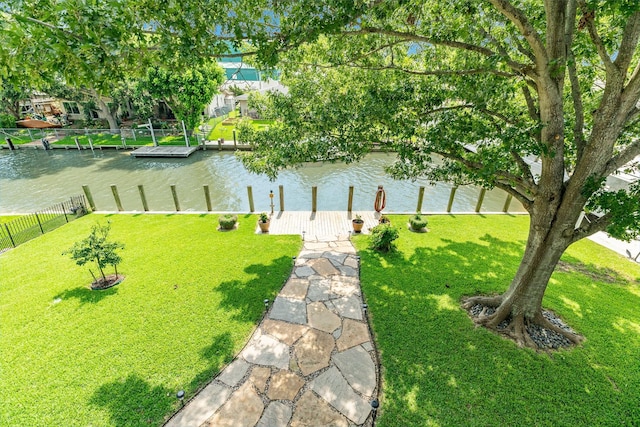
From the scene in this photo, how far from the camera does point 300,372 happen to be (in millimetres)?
5000

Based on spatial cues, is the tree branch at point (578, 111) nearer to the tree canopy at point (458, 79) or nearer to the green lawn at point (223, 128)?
the tree canopy at point (458, 79)

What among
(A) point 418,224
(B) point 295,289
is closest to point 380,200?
(A) point 418,224

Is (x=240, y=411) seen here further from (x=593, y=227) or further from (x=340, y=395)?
(x=593, y=227)

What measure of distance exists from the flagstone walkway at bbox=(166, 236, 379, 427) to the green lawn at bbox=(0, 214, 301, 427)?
1.21 feet

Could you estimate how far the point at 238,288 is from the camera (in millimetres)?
7148

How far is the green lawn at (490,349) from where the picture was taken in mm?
4359

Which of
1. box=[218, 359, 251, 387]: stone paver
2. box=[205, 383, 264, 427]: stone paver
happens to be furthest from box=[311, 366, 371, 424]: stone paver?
box=[218, 359, 251, 387]: stone paver

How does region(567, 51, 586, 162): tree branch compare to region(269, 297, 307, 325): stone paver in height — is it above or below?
above

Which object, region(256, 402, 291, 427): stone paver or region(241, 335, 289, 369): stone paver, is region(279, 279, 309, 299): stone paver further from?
→ region(256, 402, 291, 427): stone paver

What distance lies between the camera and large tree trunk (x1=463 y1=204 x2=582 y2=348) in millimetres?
4910

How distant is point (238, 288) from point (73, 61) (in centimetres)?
533

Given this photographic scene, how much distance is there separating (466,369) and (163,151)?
2503cm

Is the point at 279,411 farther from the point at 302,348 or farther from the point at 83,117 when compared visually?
the point at 83,117

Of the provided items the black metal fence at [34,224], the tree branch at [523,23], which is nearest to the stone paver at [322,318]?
the tree branch at [523,23]
